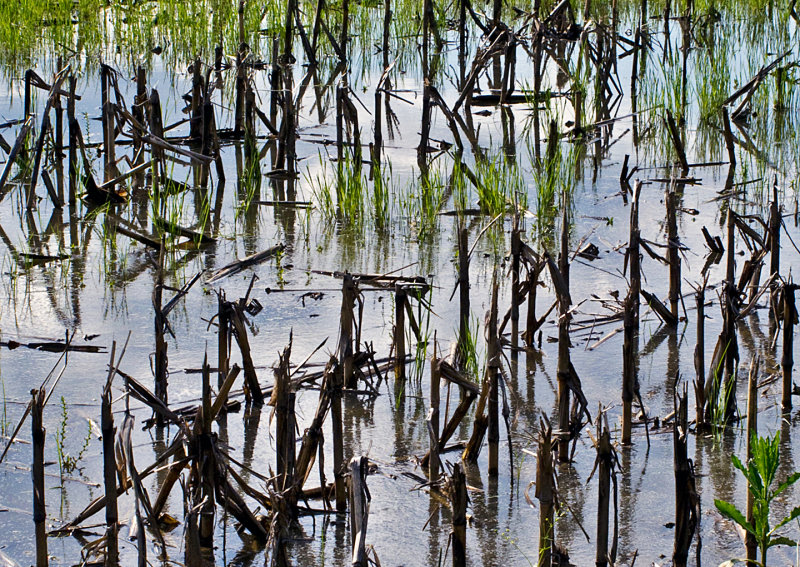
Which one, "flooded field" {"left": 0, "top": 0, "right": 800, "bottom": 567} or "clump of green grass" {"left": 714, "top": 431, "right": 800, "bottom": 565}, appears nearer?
"clump of green grass" {"left": 714, "top": 431, "right": 800, "bottom": 565}

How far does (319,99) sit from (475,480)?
6.30 metres

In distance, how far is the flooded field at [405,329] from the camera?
2.72 m

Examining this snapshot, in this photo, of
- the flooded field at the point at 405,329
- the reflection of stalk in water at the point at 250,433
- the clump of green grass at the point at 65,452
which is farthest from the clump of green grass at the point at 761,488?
the clump of green grass at the point at 65,452

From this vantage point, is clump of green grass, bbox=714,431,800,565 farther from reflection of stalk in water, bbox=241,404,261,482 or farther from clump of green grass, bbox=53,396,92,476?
clump of green grass, bbox=53,396,92,476

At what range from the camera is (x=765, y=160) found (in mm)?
6992

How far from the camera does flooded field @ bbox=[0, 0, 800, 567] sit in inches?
107

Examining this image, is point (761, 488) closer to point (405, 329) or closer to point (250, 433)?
point (250, 433)

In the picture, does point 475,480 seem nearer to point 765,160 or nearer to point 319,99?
point 765,160

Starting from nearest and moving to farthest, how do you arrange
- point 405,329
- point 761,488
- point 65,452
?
point 761,488 < point 65,452 < point 405,329

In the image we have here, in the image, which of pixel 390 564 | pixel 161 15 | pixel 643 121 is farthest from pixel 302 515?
pixel 161 15

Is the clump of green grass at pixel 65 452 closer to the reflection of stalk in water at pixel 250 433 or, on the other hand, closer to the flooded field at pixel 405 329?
the flooded field at pixel 405 329

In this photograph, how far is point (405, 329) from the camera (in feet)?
14.2

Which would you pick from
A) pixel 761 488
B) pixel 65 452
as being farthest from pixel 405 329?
pixel 761 488

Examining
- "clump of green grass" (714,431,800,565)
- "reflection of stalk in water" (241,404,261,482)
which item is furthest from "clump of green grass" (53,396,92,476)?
"clump of green grass" (714,431,800,565)
